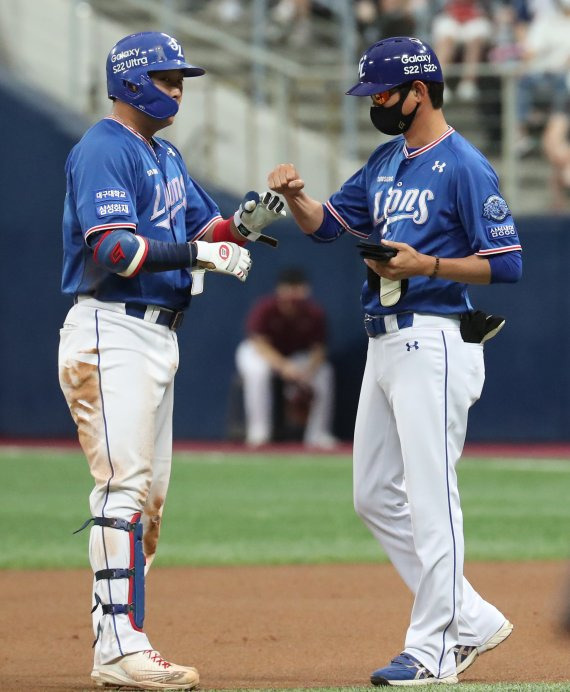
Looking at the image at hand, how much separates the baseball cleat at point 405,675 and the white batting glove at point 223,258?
4.76 feet

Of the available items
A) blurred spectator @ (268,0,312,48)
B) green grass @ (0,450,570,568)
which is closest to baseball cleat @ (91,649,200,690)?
green grass @ (0,450,570,568)

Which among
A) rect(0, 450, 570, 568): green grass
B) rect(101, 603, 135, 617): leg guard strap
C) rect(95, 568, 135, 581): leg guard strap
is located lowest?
rect(0, 450, 570, 568): green grass

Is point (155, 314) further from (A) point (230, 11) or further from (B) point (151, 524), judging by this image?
(A) point (230, 11)

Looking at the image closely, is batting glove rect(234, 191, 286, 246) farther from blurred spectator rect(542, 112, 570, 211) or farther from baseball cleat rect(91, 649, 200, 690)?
blurred spectator rect(542, 112, 570, 211)

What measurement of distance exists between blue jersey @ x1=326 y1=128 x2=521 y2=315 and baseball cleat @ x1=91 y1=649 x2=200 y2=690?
1455mm

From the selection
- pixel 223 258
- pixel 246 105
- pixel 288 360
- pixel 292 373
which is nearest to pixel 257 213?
pixel 223 258

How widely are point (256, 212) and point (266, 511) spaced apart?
5.23 metres

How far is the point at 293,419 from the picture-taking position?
15883mm

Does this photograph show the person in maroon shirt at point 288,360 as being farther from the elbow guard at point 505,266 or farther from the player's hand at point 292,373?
the elbow guard at point 505,266

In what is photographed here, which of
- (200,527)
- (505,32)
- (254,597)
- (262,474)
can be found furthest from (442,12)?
(254,597)

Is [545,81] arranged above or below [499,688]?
above

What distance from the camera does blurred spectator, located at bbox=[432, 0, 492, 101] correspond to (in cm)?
1604

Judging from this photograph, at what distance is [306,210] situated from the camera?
5461mm

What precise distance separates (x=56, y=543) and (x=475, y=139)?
814 centimetres
